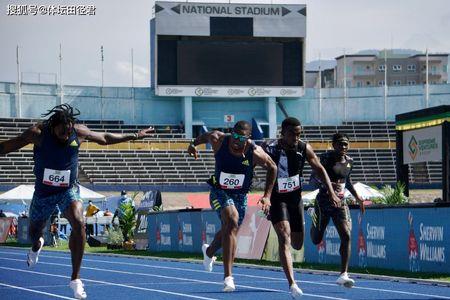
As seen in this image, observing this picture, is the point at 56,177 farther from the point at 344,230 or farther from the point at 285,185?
the point at 344,230

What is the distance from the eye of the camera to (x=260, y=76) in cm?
6569

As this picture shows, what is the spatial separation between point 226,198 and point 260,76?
177 feet

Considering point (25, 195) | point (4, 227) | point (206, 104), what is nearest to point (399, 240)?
point (4, 227)

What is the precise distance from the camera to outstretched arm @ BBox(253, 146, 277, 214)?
35.7 ft

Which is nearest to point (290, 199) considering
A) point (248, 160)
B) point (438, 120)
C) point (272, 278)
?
point (248, 160)

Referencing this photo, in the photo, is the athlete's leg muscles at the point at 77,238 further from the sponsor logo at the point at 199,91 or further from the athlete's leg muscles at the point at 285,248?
the sponsor logo at the point at 199,91

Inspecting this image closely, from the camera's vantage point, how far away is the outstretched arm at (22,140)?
417 inches

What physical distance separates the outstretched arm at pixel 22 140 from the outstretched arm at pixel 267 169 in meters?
2.43

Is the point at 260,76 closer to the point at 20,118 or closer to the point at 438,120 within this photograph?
the point at 20,118

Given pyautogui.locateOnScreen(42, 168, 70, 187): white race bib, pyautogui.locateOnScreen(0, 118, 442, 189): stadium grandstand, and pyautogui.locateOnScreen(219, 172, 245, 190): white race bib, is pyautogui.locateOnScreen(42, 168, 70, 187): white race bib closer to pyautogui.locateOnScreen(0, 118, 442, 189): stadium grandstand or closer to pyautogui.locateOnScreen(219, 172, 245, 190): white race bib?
pyautogui.locateOnScreen(219, 172, 245, 190): white race bib

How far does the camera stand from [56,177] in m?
10.7

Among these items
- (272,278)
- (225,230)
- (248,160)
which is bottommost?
(272,278)

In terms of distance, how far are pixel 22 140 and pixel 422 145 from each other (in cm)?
2110

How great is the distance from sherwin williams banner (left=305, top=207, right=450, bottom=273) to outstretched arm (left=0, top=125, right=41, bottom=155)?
660 cm
